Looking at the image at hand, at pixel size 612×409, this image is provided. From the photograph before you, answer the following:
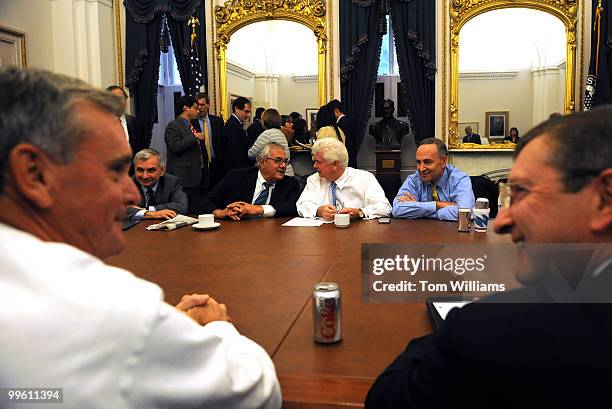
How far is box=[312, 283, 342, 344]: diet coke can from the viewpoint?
134 centimetres

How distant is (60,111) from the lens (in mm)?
901

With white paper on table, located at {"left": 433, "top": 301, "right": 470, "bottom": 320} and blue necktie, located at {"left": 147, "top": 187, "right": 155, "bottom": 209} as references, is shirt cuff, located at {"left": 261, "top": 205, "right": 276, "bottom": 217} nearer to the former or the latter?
blue necktie, located at {"left": 147, "top": 187, "right": 155, "bottom": 209}

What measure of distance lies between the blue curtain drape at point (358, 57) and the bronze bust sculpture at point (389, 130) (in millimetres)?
192

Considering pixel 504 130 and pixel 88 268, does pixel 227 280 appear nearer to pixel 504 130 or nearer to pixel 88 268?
pixel 88 268

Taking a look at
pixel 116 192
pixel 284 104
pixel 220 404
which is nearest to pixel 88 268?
pixel 116 192

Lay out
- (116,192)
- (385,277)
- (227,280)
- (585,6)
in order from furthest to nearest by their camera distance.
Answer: (585,6) → (227,280) → (385,277) → (116,192)

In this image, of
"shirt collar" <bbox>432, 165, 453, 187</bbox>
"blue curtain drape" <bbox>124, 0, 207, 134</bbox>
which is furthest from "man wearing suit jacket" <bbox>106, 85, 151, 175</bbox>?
"shirt collar" <bbox>432, 165, 453, 187</bbox>

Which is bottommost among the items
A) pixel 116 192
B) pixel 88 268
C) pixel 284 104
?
pixel 88 268

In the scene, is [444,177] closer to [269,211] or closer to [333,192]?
[333,192]

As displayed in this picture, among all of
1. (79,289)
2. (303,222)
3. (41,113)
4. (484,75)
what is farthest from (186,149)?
(79,289)

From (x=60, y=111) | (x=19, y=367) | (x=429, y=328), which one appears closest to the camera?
(x=19, y=367)

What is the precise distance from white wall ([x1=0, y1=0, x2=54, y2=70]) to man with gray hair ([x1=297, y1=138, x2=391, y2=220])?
3.94 meters

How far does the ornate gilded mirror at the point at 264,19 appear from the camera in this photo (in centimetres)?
682

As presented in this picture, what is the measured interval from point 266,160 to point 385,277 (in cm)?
232
